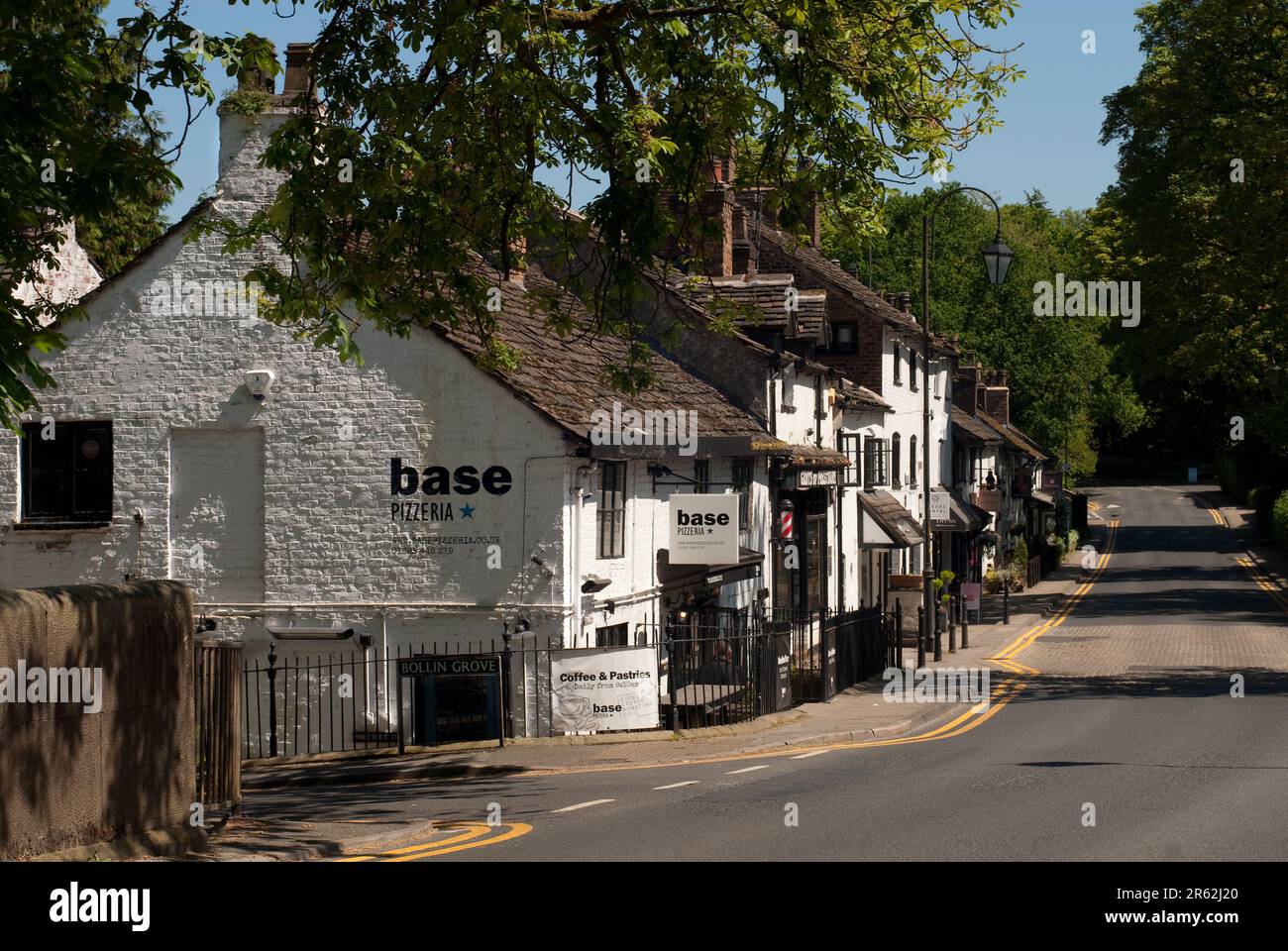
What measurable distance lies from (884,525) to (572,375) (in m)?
19.6

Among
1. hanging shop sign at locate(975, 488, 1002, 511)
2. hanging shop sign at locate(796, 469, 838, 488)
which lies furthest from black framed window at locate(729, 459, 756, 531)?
hanging shop sign at locate(975, 488, 1002, 511)

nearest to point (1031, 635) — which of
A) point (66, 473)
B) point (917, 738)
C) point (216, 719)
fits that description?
point (917, 738)

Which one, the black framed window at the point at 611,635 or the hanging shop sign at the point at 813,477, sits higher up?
the hanging shop sign at the point at 813,477

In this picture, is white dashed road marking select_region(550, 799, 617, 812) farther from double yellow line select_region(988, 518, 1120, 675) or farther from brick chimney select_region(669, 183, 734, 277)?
double yellow line select_region(988, 518, 1120, 675)

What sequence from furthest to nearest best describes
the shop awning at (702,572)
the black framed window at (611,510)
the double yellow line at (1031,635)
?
the double yellow line at (1031,635), the shop awning at (702,572), the black framed window at (611,510)

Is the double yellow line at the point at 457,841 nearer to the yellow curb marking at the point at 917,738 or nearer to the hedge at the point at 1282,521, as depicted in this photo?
the yellow curb marking at the point at 917,738

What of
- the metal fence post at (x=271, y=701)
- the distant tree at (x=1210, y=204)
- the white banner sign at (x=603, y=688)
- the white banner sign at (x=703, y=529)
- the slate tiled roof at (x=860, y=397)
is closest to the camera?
the metal fence post at (x=271, y=701)

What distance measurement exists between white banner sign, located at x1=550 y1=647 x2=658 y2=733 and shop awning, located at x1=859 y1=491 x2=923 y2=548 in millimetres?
22295

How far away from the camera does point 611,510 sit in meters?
25.0


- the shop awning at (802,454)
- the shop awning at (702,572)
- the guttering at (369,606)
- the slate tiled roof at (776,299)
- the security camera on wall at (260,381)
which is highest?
the slate tiled roof at (776,299)

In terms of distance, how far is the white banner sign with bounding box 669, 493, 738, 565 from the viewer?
2631 cm

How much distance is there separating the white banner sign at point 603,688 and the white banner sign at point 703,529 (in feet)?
15.5

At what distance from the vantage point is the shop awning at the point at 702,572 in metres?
27.0

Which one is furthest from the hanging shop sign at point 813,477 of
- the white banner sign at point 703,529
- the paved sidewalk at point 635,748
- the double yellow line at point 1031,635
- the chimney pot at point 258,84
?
the chimney pot at point 258,84
